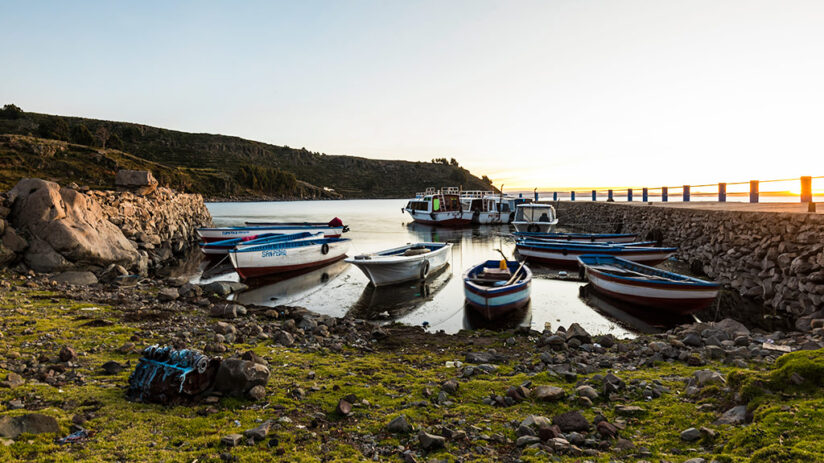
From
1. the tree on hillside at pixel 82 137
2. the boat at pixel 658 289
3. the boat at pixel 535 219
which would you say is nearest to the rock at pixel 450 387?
the boat at pixel 658 289

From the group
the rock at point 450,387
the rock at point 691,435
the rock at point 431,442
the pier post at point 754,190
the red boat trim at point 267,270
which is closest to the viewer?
the rock at point 691,435

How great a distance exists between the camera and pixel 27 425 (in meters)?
4.86

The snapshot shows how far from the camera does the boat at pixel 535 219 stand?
37969mm

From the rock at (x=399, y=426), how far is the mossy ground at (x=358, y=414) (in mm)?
118

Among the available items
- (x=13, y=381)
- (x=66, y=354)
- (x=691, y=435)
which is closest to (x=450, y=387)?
(x=691, y=435)

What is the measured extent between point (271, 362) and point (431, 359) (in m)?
3.45

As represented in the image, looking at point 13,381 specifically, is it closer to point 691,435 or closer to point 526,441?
point 526,441

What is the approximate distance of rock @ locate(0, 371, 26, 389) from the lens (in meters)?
5.91

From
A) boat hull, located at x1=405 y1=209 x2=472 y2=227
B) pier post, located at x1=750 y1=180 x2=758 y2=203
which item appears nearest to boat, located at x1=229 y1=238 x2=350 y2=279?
pier post, located at x1=750 y1=180 x2=758 y2=203

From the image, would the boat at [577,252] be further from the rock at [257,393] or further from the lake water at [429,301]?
the rock at [257,393]

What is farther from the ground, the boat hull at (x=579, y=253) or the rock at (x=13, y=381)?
the rock at (x=13, y=381)

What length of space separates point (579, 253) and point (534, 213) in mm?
16543

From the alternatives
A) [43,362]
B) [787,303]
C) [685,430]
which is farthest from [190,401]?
[787,303]

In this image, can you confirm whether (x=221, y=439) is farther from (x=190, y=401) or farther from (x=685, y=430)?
(x=685, y=430)
